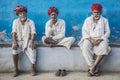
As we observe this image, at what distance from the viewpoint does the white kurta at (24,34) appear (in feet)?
32.2

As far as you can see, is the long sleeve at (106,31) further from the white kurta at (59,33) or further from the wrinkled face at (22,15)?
the wrinkled face at (22,15)

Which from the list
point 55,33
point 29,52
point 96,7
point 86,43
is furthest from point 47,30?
point 96,7

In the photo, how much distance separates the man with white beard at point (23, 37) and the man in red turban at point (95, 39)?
3.60 feet

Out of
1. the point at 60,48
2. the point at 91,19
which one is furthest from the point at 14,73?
the point at 91,19

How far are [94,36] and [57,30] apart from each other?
87 cm

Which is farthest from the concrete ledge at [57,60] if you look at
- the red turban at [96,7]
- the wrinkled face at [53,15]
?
the red turban at [96,7]

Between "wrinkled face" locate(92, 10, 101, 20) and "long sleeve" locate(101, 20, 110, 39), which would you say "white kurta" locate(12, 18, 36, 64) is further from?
"long sleeve" locate(101, 20, 110, 39)

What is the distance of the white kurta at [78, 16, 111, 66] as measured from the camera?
961 cm

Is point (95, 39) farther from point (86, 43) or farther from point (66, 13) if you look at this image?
point (66, 13)

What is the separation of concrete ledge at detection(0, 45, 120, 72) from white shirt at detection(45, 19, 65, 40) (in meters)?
0.29

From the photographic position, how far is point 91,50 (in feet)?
31.9

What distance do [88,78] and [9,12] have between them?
2.38 m

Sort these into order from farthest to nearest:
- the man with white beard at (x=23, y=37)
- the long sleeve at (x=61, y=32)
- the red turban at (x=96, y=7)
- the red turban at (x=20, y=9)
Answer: the long sleeve at (x=61, y=32) < the man with white beard at (x=23, y=37) < the red turban at (x=20, y=9) < the red turban at (x=96, y=7)

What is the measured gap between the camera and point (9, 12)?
33.1 feet
